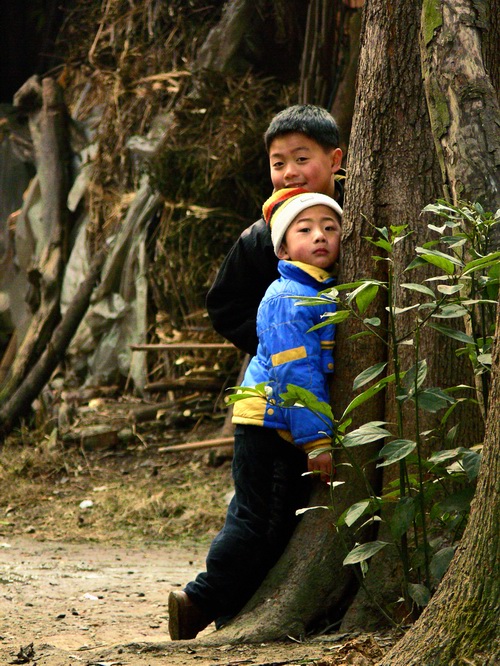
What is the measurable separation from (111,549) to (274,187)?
3.08 m

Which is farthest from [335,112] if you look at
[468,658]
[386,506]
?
[468,658]

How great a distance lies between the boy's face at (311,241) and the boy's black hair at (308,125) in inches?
10.4

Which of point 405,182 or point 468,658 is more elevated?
point 405,182

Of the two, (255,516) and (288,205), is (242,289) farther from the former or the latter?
(255,516)

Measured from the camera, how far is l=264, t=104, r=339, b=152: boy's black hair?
132 inches

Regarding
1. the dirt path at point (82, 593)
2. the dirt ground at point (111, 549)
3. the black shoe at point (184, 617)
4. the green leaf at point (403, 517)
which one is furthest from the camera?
the dirt path at point (82, 593)

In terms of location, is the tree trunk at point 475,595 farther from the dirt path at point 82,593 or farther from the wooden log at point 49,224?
the wooden log at point 49,224

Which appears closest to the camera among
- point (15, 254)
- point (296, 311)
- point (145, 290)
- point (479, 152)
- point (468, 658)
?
point (468, 658)

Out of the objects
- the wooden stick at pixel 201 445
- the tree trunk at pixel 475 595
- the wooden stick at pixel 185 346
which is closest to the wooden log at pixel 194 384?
the wooden stick at pixel 185 346

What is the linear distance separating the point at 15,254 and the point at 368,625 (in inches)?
327

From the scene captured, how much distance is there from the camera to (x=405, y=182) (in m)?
3.15

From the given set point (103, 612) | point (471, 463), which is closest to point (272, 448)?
point (471, 463)

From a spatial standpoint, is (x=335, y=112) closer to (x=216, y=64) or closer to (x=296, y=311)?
(x=216, y=64)

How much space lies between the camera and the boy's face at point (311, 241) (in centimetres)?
323
